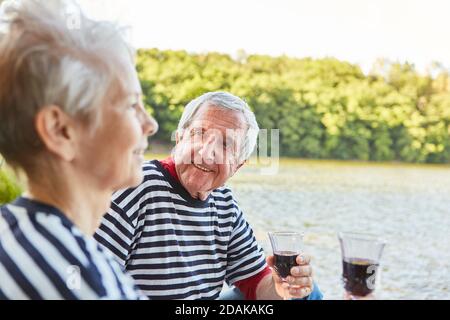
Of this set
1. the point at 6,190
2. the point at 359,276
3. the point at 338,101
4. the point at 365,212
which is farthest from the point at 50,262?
the point at 338,101

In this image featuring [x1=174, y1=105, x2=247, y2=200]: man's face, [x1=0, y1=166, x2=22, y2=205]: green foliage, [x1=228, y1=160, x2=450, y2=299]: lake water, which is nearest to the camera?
[x1=174, y1=105, x2=247, y2=200]: man's face

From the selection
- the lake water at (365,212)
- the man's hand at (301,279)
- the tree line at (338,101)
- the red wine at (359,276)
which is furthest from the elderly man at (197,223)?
the tree line at (338,101)

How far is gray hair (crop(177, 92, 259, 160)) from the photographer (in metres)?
1.63

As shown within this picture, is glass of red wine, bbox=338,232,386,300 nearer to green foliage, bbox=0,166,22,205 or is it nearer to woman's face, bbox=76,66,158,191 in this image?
woman's face, bbox=76,66,158,191

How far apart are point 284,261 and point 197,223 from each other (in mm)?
295

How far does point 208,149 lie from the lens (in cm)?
162

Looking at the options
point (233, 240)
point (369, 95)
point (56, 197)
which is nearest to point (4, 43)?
point (56, 197)

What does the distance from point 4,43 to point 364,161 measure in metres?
17.3

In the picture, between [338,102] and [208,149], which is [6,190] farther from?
[338,102]

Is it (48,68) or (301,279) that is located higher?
(48,68)

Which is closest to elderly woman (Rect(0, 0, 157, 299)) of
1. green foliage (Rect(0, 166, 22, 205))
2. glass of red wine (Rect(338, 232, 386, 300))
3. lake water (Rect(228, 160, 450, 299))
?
glass of red wine (Rect(338, 232, 386, 300))

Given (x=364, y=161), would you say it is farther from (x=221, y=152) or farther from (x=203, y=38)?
(x=221, y=152)

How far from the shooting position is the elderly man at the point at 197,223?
4.84 feet

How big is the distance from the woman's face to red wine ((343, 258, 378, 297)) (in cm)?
48
